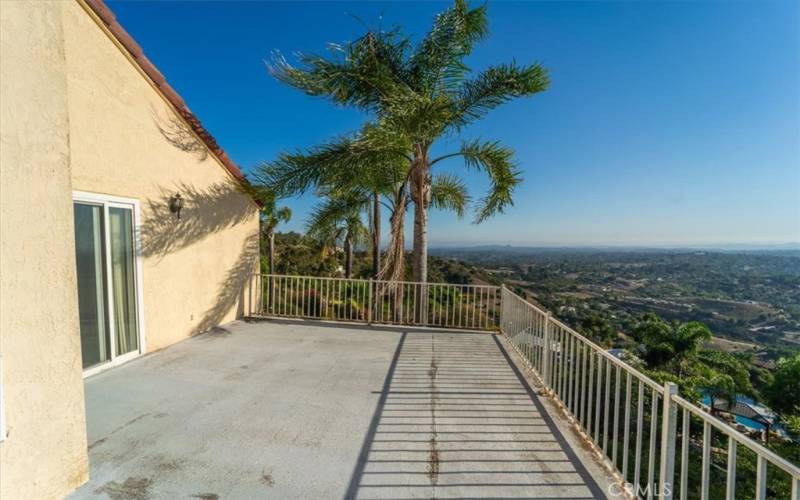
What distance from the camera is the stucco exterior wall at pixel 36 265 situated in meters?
1.61

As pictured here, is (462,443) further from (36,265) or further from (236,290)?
(236,290)

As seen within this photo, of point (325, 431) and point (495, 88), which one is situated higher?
point (495, 88)

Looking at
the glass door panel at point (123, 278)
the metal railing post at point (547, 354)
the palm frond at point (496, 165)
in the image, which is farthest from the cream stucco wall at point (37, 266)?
the palm frond at point (496, 165)

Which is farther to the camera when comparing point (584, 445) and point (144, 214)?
point (144, 214)

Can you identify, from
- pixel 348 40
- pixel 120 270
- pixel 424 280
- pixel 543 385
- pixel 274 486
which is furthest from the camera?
pixel 424 280

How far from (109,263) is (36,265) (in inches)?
111

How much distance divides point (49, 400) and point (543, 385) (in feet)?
13.0

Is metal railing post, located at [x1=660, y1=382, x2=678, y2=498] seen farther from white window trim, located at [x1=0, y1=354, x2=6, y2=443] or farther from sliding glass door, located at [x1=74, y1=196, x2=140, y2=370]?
sliding glass door, located at [x1=74, y1=196, x2=140, y2=370]

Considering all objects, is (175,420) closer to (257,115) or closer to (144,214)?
(144,214)

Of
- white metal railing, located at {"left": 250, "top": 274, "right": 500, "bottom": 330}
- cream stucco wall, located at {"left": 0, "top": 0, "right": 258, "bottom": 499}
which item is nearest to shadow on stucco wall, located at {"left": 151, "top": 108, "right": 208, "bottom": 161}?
white metal railing, located at {"left": 250, "top": 274, "right": 500, "bottom": 330}

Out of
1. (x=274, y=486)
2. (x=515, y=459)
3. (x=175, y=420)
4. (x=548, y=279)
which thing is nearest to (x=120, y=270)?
(x=175, y=420)

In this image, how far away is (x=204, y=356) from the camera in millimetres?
4656

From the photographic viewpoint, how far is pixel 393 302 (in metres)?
7.04

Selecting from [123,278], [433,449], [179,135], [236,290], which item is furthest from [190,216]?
[433,449]
